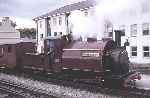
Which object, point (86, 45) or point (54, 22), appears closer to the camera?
point (86, 45)

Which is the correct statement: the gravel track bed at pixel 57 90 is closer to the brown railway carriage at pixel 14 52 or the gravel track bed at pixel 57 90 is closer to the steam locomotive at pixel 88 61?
the steam locomotive at pixel 88 61

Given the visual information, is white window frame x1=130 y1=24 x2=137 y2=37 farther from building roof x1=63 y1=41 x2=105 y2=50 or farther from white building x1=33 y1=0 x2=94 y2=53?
building roof x1=63 y1=41 x2=105 y2=50

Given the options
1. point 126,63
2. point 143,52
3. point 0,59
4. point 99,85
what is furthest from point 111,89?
point 143,52

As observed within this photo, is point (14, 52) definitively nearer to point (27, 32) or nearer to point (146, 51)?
point (146, 51)

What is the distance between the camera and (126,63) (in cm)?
1603

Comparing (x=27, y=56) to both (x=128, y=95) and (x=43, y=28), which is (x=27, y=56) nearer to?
(x=128, y=95)

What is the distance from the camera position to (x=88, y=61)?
15656 mm

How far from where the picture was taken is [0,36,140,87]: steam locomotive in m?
15.1

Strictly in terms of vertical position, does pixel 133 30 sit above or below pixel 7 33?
below

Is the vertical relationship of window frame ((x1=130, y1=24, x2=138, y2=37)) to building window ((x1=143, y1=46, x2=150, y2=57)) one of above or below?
above

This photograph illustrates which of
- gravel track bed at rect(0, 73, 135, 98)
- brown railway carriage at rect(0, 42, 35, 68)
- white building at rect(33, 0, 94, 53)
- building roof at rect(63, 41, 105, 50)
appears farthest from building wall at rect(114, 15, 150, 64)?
gravel track bed at rect(0, 73, 135, 98)

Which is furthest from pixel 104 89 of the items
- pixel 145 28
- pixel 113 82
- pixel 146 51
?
pixel 145 28

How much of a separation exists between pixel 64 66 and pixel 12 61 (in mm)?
7286

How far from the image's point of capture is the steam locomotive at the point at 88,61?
15.1 metres
